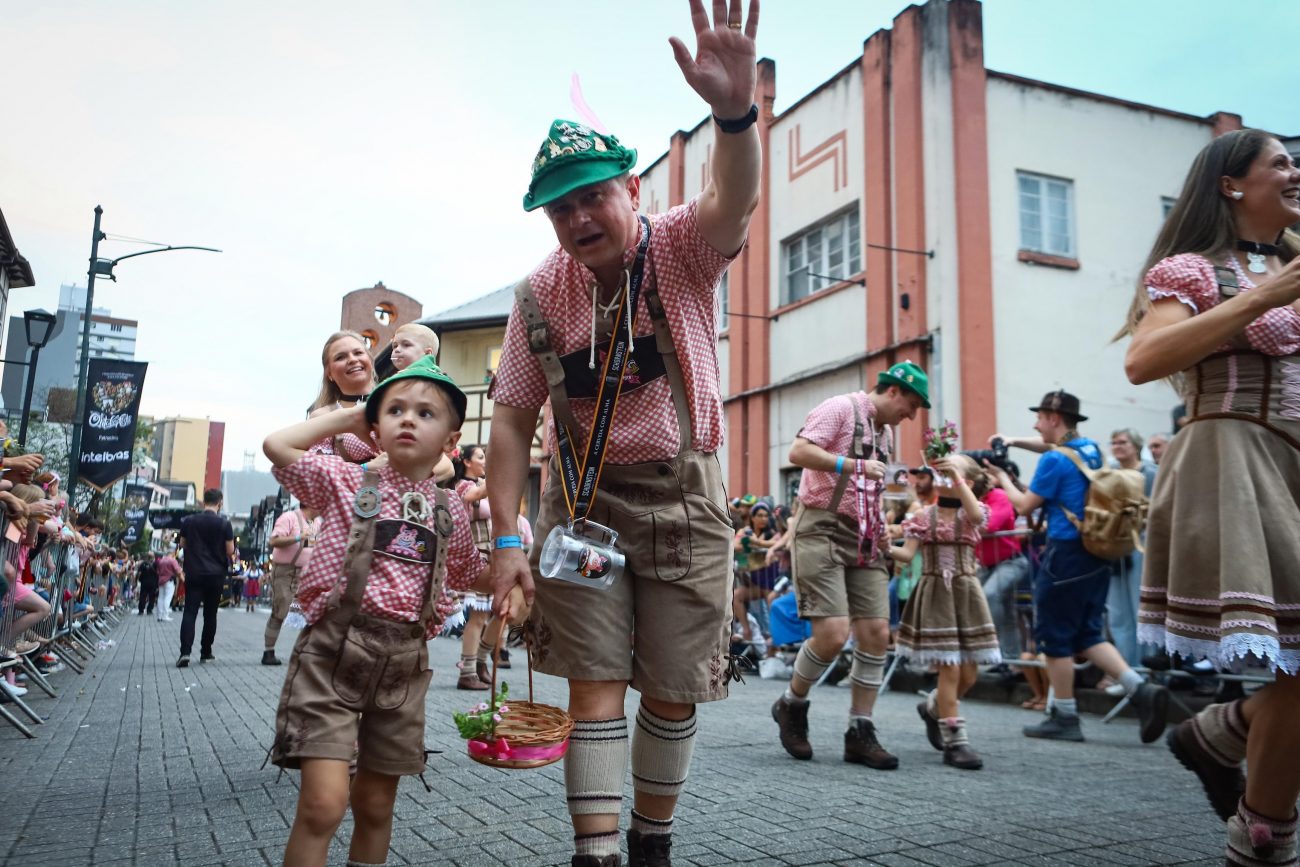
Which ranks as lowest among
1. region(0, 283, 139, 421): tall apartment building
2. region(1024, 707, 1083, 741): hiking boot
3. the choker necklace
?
region(1024, 707, 1083, 741): hiking boot

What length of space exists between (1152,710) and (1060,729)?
105 cm

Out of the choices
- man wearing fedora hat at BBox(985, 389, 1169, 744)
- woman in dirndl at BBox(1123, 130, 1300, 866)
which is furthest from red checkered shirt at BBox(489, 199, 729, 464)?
man wearing fedora hat at BBox(985, 389, 1169, 744)

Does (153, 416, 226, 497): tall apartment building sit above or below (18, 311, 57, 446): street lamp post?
above

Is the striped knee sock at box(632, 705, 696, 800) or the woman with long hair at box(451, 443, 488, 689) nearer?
the striped knee sock at box(632, 705, 696, 800)

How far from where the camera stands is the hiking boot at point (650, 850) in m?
2.83

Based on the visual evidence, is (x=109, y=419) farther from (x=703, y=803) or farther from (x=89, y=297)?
(x=703, y=803)

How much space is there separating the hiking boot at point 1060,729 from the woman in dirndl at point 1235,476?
12.3 ft

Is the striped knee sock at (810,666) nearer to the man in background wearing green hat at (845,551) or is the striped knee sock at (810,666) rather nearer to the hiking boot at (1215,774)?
the man in background wearing green hat at (845,551)

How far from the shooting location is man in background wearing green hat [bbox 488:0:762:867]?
2.70 m

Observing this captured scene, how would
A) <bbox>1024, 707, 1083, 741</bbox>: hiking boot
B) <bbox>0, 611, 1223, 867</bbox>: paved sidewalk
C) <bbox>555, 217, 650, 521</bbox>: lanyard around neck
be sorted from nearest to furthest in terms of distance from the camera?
1. <bbox>555, 217, 650, 521</bbox>: lanyard around neck
2. <bbox>0, 611, 1223, 867</bbox>: paved sidewalk
3. <bbox>1024, 707, 1083, 741</bbox>: hiking boot

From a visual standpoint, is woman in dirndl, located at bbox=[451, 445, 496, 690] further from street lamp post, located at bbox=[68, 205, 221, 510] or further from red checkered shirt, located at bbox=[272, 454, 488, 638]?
street lamp post, located at bbox=[68, 205, 221, 510]

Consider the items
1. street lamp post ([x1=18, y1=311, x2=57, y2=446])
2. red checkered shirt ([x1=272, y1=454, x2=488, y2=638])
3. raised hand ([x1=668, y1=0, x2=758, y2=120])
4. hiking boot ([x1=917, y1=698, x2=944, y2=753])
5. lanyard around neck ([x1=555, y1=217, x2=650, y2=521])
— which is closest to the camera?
raised hand ([x1=668, y1=0, x2=758, y2=120])

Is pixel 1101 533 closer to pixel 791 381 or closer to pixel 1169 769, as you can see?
pixel 1169 769

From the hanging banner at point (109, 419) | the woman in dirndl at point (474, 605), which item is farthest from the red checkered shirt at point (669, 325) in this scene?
the hanging banner at point (109, 419)
